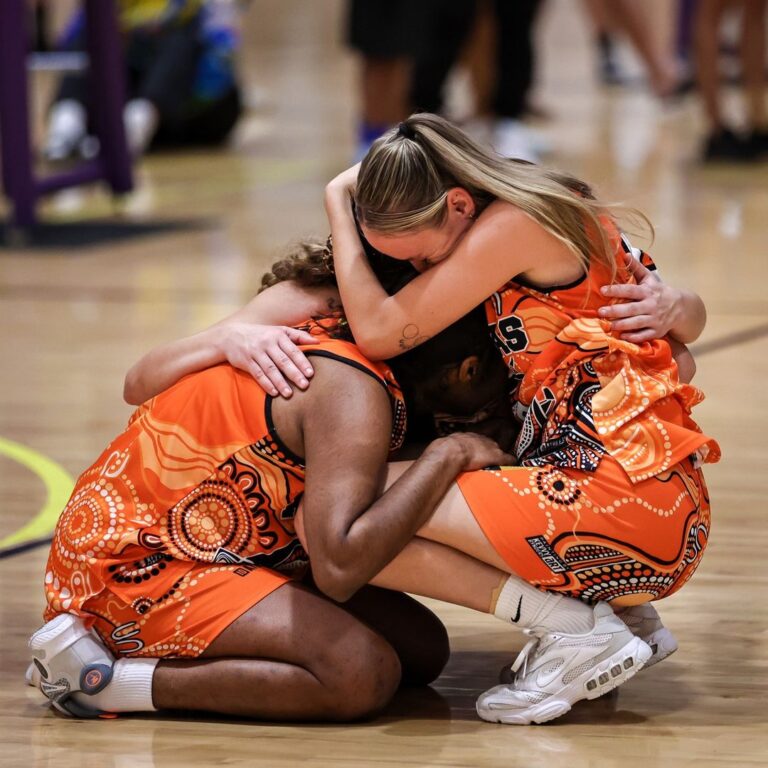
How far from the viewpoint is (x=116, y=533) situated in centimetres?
216

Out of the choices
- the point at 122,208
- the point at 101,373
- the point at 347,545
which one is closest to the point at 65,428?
the point at 101,373

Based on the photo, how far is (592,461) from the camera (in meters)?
2.13

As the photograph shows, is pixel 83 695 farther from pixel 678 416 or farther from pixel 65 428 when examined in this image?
pixel 65 428

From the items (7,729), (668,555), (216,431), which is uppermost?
(216,431)

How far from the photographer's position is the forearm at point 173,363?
7.40 ft

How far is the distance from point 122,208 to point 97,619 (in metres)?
4.91

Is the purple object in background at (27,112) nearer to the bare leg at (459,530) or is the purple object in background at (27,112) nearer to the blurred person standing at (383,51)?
the blurred person standing at (383,51)

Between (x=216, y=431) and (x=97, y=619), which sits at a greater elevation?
(x=216, y=431)

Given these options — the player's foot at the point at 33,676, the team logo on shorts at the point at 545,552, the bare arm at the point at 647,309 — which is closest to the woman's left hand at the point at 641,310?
the bare arm at the point at 647,309

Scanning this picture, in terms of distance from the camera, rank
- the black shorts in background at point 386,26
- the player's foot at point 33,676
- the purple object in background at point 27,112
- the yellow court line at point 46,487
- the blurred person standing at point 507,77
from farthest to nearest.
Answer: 1. the blurred person standing at point 507,77
2. the black shorts in background at point 386,26
3. the purple object in background at point 27,112
4. the yellow court line at point 46,487
5. the player's foot at point 33,676

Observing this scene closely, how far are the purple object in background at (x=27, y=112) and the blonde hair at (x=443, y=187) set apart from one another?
12.2ft

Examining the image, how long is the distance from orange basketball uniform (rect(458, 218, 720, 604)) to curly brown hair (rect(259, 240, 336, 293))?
10.5 inches

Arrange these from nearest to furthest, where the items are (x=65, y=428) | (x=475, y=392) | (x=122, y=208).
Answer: (x=475, y=392) < (x=65, y=428) < (x=122, y=208)

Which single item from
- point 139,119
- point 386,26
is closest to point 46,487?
point 386,26
